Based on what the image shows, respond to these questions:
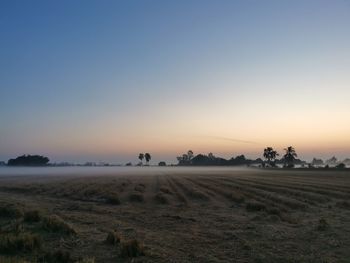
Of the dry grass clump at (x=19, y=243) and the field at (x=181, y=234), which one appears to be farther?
the dry grass clump at (x=19, y=243)

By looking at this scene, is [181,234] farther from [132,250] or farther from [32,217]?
[32,217]

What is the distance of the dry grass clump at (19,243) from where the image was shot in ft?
51.3

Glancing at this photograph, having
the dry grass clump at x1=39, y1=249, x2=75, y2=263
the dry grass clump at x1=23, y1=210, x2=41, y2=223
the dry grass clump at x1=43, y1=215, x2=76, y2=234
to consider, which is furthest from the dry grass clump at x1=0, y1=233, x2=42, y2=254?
the dry grass clump at x1=23, y1=210, x2=41, y2=223

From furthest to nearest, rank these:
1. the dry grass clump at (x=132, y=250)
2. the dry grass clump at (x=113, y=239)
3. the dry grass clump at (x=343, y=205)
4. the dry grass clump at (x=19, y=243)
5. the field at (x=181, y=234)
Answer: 1. the dry grass clump at (x=343, y=205)
2. the dry grass clump at (x=113, y=239)
3. the dry grass clump at (x=19, y=243)
4. the field at (x=181, y=234)
5. the dry grass clump at (x=132, y=250)

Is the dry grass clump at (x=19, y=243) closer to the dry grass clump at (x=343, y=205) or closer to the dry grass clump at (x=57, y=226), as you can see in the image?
the dry grass clump at (x=57, y=226)

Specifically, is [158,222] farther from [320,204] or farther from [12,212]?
[320,204]

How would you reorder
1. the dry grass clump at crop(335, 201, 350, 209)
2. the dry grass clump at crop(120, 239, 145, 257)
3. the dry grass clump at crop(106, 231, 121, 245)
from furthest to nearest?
the dry grass clump at crop(335, 201, 350, 209) → the dry grass clump at crop(106, 231, 121, 245) → the dry grass clump at crop(120, 239, 145, 257)

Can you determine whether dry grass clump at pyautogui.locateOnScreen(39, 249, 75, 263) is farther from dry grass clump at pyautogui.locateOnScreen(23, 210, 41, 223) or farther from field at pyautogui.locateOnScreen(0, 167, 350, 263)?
dry grass clump at pyautogui.locateOnScreen(23, 210, 41, 223)

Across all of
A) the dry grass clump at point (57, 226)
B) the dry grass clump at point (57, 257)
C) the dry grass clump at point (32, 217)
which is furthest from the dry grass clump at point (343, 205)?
the dry grass clump at point (57, 257)

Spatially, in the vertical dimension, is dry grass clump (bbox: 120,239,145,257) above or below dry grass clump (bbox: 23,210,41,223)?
below

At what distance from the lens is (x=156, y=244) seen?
667 inches

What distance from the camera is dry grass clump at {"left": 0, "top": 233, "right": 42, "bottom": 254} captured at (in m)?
15.6

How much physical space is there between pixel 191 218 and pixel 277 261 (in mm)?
10542

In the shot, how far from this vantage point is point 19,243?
16047mm
